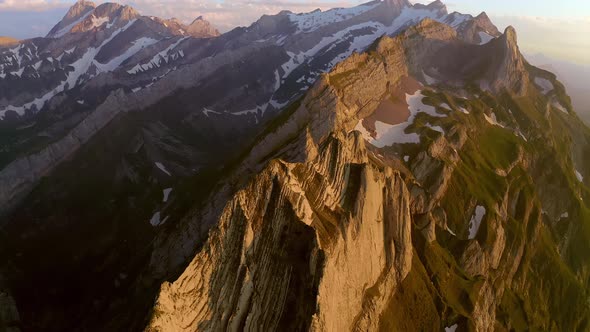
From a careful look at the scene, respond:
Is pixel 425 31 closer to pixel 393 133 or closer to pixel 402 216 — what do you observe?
pixel 393 133

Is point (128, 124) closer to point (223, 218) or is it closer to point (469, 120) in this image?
point (469, 120)

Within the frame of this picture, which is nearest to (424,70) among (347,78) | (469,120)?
(469,120)

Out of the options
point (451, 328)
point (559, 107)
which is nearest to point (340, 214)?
point (451, 328)

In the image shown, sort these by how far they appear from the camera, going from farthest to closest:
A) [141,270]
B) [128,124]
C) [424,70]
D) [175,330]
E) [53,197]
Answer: [128,124] < [424,70] < [53,197] < [141,270] < [175,330]

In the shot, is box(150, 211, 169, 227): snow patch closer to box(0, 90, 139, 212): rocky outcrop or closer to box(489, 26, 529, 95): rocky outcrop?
box(0, 90, 139, 212): rocky outcrop

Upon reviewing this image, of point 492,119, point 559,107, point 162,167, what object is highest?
point 162,167

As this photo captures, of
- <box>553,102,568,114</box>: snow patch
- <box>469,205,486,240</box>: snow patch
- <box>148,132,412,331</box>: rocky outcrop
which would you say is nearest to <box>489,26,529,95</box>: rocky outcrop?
<box>553,102,568,114</box>: snow patch
